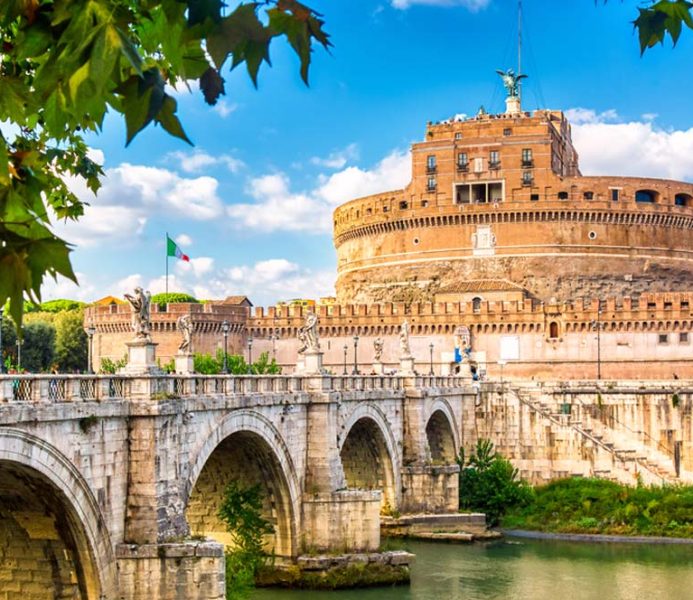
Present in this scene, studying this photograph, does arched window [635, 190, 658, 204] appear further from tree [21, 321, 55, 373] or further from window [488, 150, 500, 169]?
→ tree [21, 321, 55, 373]

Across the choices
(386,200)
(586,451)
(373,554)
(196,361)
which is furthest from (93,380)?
(386,200)

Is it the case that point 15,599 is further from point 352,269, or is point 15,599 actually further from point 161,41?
point 352,269

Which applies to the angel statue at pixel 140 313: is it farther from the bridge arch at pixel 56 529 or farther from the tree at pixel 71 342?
the tree at pixel 71 342

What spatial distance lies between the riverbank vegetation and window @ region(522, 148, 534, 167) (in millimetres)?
33244

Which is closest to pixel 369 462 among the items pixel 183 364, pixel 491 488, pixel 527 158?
pixel 491 488

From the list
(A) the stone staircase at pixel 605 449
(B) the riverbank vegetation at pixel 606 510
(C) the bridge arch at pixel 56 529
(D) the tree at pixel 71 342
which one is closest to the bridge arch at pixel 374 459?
(B) the riverbank vegetation at pixel 606 510

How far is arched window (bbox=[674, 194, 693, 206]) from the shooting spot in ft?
235

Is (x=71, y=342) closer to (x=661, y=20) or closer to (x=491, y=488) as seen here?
(x=491, y=488)

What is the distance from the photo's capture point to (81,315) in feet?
243

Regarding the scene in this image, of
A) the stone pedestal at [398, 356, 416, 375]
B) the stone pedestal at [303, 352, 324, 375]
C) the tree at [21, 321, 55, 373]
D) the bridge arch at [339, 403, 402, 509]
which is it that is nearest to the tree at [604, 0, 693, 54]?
the stone pedestal at [303, 352, 324, 375]

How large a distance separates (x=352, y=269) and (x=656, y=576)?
47834 mm

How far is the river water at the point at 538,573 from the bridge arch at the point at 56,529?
320 inches

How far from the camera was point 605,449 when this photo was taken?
39031mm

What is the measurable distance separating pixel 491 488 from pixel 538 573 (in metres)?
8.58
